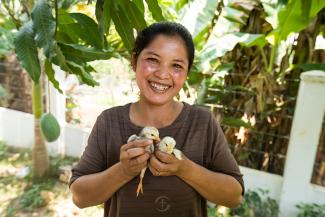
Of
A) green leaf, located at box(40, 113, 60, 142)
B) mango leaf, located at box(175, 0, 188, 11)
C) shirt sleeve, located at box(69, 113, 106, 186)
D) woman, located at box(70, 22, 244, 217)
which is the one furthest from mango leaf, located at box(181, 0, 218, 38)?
shirt sleeve, located at box(69, 113, 106, 186)

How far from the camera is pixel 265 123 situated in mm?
2639

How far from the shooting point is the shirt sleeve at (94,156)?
38.4 inches

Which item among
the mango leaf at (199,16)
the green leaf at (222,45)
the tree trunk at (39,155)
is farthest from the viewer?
the tree trunk at (39,155)

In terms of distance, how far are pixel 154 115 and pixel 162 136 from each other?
8 cm

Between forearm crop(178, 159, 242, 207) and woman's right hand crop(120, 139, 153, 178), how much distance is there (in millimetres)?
123

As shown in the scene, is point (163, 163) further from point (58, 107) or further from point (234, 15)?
point (58, 107)

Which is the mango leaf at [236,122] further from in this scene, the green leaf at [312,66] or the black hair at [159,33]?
the black hair at [159,33]

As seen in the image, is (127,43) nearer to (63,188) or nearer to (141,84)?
(141,84)

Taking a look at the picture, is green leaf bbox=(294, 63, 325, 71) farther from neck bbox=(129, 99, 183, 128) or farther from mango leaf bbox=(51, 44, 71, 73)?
mango leaf bbox=(51, 44, 71, 73)

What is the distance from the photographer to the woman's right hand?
2.50ft

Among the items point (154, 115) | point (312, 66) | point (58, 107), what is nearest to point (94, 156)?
point (154, 115)

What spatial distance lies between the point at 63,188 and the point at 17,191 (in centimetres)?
37

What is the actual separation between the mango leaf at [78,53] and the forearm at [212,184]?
1.35ft

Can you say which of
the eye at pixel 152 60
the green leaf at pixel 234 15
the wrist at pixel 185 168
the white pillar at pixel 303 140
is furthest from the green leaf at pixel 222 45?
the wrist at pixel 185 168
